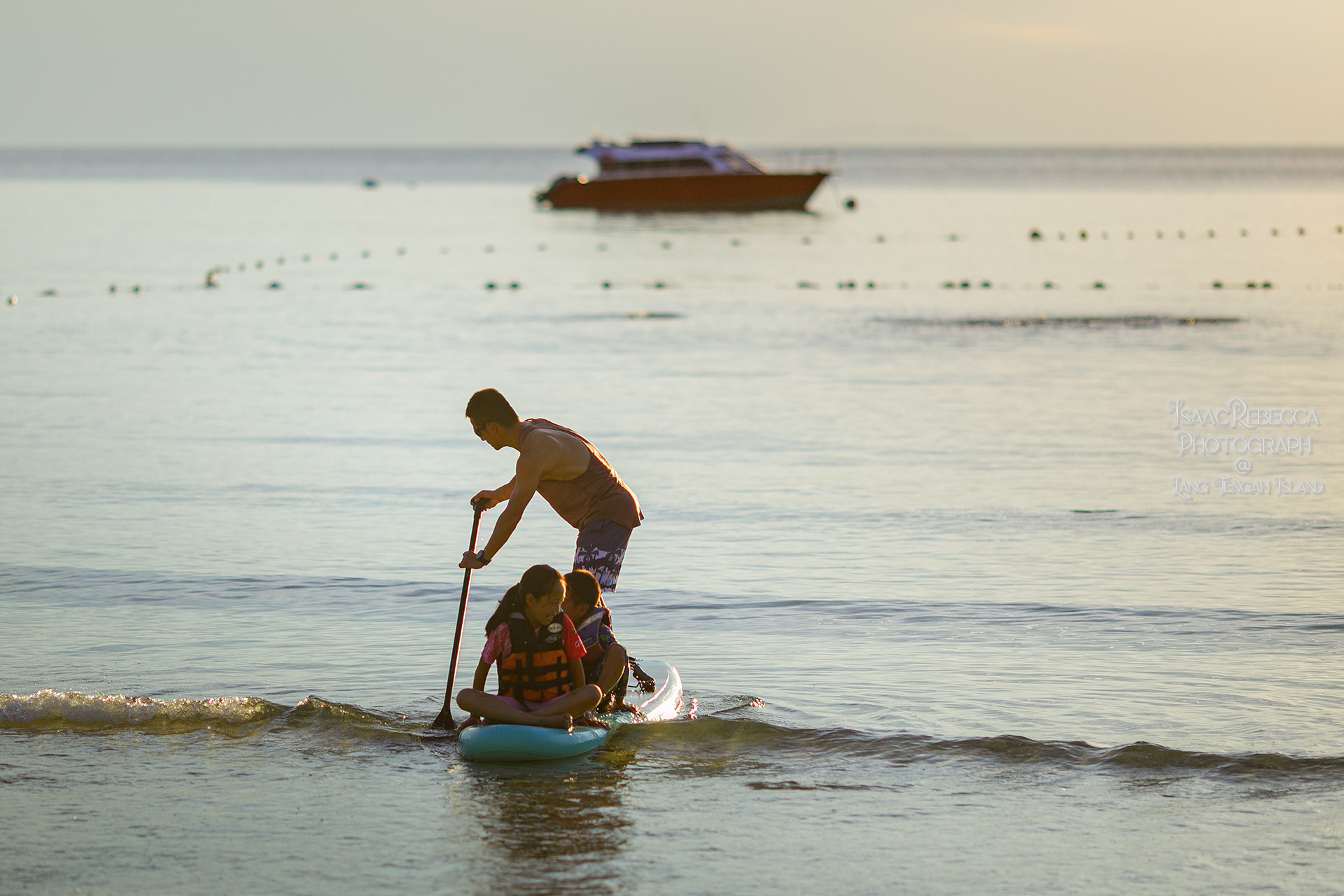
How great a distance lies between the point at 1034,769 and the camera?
7102 mm

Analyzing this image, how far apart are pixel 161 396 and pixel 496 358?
235 inches

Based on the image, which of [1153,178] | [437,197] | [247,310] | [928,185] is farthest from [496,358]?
[1153,178]

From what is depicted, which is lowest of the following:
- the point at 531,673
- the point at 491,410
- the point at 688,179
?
the point at 531,673

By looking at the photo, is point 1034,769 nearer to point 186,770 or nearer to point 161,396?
point 186,770

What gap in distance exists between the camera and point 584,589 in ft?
24.1

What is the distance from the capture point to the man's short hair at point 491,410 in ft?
23.2

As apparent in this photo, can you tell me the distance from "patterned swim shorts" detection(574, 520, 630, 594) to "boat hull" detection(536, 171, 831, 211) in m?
62.0

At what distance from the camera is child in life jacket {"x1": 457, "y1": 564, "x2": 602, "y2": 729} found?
7.00m

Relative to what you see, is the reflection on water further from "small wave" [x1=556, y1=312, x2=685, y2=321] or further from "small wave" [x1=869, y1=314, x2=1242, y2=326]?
"small wave" [x1=556, y1=312, x2=685, y2=321]

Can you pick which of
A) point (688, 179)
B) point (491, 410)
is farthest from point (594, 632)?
point (688, 179)

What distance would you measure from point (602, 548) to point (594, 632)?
445 mm

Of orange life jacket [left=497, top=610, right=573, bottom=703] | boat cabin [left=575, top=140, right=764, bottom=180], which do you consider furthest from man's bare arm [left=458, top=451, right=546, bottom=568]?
boat cabin [left=575, top=140, right=764, bottom=180]

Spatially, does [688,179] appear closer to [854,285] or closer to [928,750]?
[854,285]

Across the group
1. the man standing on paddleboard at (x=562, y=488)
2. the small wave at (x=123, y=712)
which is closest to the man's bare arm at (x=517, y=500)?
the man standing on paddleboard at (x=562, y=488)
